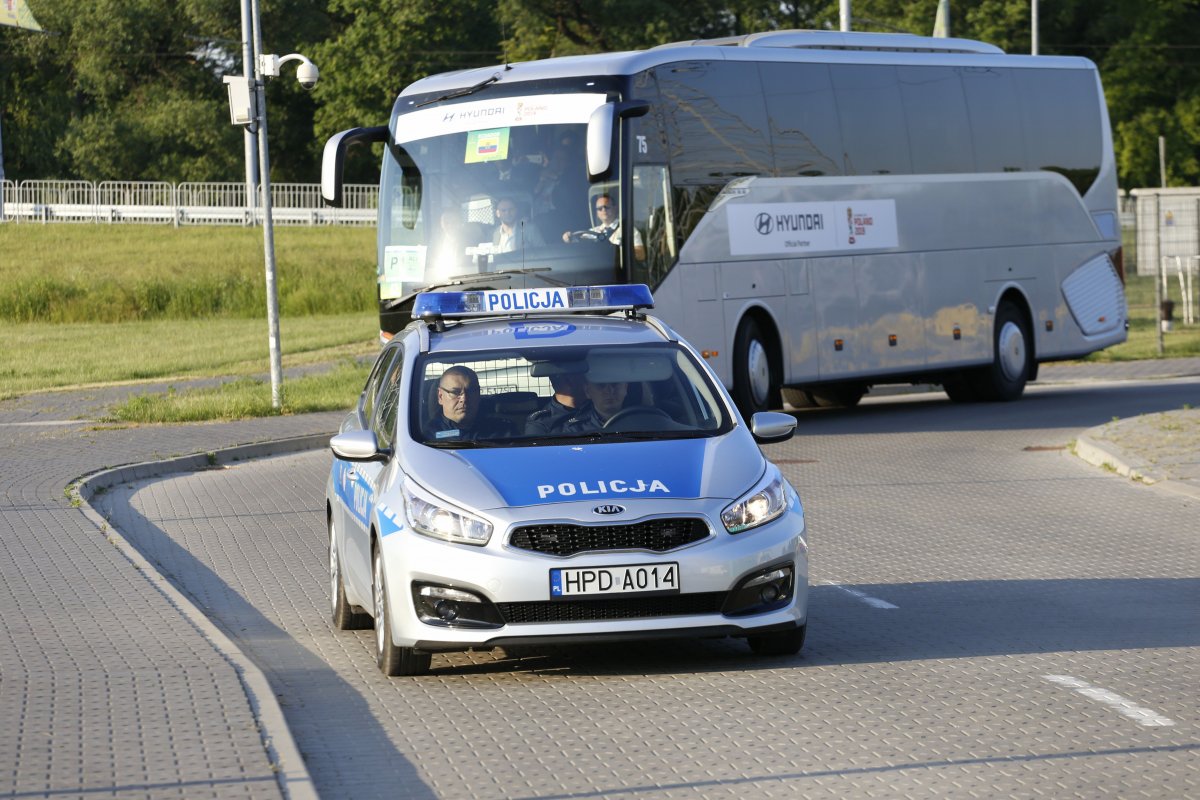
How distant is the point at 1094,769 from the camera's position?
621 cm

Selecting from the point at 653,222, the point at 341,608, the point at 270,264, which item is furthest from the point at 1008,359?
the point at 341,608

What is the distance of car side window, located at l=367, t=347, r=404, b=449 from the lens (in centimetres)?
899

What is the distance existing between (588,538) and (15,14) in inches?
2361

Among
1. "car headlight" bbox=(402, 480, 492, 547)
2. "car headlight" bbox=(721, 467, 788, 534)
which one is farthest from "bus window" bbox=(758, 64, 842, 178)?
"car headlight" bbox=(402, 480, 492, 547)

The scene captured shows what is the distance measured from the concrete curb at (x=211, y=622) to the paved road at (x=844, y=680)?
166 millimetres

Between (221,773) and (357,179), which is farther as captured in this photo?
(357,179)

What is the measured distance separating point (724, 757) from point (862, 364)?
54.3 feet

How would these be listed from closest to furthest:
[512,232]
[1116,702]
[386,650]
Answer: [1116,702]
[386,650]
[512,232]

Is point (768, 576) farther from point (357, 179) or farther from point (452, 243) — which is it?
point (357, 179)

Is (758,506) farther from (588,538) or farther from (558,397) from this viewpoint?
(558,397)

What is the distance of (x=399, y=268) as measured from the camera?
1991 cm

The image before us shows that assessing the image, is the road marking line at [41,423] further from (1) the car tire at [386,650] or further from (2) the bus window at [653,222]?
(1) the car tire at [386,650]

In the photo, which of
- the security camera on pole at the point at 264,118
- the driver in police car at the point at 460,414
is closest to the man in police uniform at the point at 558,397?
the driver in police car at the point at 460,414

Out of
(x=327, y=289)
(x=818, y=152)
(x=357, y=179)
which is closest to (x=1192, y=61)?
(x=357, y=179)
